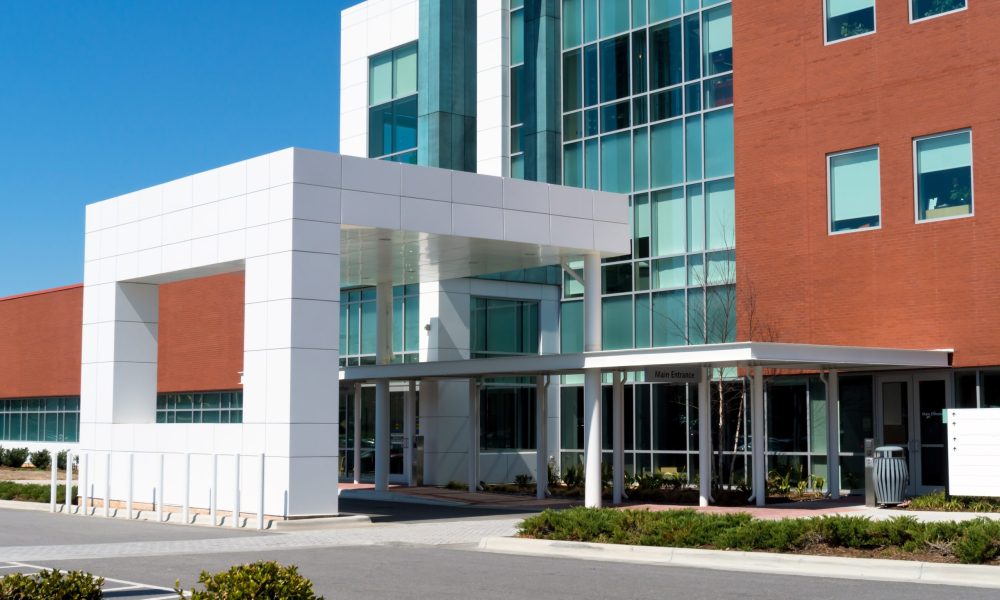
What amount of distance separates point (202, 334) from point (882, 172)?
2618 centimetres

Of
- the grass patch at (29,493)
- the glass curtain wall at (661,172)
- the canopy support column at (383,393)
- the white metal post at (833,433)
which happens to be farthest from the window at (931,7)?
the grass patch at (29,493)

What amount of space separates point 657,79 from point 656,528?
17.6 m

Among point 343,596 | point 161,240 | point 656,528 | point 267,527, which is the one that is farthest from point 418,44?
point 343,596

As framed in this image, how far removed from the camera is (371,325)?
3803cm

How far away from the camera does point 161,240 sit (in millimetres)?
26078

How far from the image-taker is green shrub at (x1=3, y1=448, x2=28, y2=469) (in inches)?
1916

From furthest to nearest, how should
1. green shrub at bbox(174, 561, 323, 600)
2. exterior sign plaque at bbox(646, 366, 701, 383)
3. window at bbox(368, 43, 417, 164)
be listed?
window at bbox(368, 43, 417, 164) < exterior sign plaque at bbox(646, 366, 701, 383) < green shrub at bbox(174, 561, 323, 600)

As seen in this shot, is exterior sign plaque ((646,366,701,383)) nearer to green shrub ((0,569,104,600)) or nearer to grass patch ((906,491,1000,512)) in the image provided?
grass patch ((906,491,1000,512))

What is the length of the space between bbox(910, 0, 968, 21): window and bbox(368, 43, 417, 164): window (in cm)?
1596

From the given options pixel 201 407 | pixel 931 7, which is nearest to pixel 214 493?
pixel 931 7

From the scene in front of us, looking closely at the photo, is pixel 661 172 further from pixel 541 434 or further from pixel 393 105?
pixel 393 105

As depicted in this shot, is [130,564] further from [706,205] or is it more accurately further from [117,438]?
A: [706,205]

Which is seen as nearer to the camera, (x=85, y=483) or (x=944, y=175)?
(x=944, y=175)

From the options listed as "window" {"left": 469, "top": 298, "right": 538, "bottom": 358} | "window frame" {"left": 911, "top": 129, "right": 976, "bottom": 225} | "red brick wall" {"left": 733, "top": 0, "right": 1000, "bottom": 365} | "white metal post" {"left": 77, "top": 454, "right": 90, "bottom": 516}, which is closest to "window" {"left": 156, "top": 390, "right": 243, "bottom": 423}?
"window" {"left": 469, "top": 298, "right": 538, "bottom": 358}
